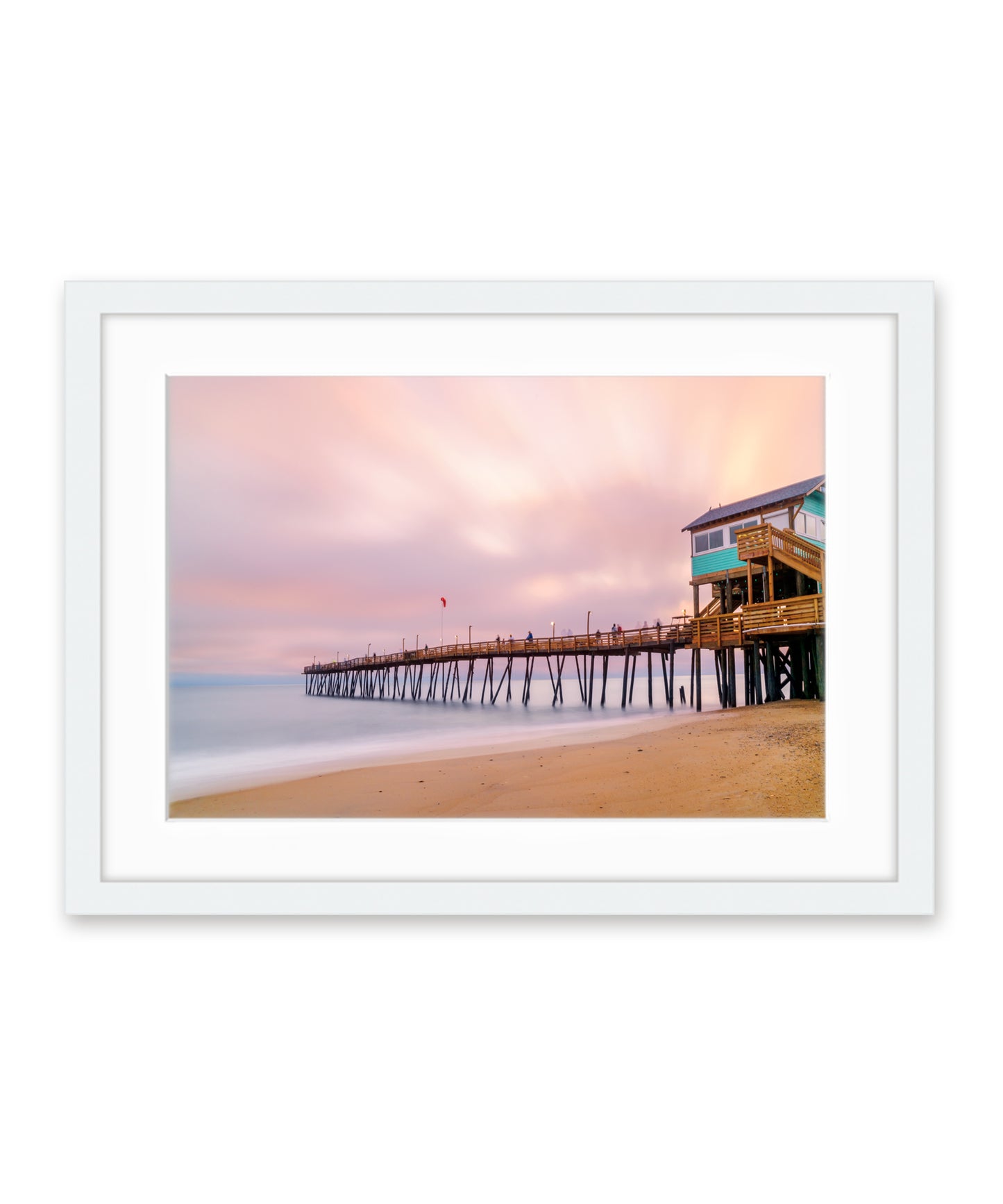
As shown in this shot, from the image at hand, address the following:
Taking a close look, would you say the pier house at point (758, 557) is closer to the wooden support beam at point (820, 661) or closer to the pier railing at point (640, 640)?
the pier railing at point (640, 640)

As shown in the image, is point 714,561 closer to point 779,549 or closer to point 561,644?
point 779,549

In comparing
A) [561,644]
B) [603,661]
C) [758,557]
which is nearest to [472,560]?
[561,644]
